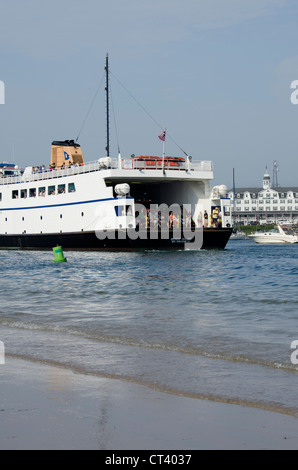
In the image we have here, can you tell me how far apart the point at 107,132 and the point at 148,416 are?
48074 mm

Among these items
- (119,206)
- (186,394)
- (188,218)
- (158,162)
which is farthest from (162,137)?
(186,394)

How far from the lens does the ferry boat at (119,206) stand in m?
42.3

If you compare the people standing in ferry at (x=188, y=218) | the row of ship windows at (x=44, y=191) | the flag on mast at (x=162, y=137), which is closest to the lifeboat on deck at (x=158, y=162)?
the flag on mast at (x=162, y=137)

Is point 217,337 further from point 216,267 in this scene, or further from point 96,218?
point 96,218

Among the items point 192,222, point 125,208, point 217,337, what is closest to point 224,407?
point 217,337

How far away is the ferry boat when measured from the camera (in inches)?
1667

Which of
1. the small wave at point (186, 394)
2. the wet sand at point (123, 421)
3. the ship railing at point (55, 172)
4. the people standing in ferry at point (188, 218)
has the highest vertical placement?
the ship railing at point (55, 172)

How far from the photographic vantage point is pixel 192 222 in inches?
1784

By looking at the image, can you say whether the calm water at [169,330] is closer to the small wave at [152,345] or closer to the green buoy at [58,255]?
the small wave at [152,345]

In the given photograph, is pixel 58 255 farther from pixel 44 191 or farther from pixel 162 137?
pixel 44 191

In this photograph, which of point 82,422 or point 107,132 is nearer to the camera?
point 82,422

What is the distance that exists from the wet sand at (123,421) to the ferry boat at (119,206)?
3438 centimetres

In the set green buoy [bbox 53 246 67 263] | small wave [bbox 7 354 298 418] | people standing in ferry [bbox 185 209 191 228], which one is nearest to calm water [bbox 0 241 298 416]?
small wave [bbox 7 354 298 418]

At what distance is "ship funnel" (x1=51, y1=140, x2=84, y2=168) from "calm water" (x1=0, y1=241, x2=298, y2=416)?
3055cm
